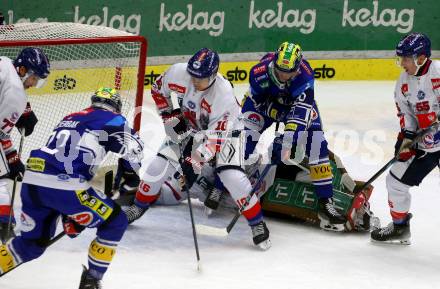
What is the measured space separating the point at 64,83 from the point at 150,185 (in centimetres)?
174

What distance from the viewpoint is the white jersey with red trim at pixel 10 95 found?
529cm

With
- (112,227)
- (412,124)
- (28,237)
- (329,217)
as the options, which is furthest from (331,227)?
(28,237)

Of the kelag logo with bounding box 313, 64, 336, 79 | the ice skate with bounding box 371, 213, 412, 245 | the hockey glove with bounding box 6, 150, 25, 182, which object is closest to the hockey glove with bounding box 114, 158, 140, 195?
the hockey glove with bounding box 6, 150, 25, 182

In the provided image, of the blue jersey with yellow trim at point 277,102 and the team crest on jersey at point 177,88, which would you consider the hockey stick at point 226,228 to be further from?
the team crest on jersey at point 177,88

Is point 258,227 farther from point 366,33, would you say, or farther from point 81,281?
point 366,33

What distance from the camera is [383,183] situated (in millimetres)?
7449

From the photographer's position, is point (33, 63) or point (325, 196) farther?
point (325, 196)

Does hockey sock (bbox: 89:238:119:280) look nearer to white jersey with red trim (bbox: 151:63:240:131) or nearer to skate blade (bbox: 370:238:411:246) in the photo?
white jersey with red trim (bbox: 151:63:240:131)

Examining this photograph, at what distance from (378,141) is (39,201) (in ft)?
14.6

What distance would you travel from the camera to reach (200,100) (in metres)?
5.91

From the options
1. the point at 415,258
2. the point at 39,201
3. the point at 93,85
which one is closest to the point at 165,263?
the point at 39,201

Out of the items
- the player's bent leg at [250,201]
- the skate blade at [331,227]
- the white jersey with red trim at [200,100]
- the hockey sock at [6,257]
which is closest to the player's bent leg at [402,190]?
the skate blade at [331,227]

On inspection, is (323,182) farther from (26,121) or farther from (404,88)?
(26,121)

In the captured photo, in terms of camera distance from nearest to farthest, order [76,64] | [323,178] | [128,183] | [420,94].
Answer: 1. [420,94]
2. [323,178]
3. [128,183]
4. [76,64]
